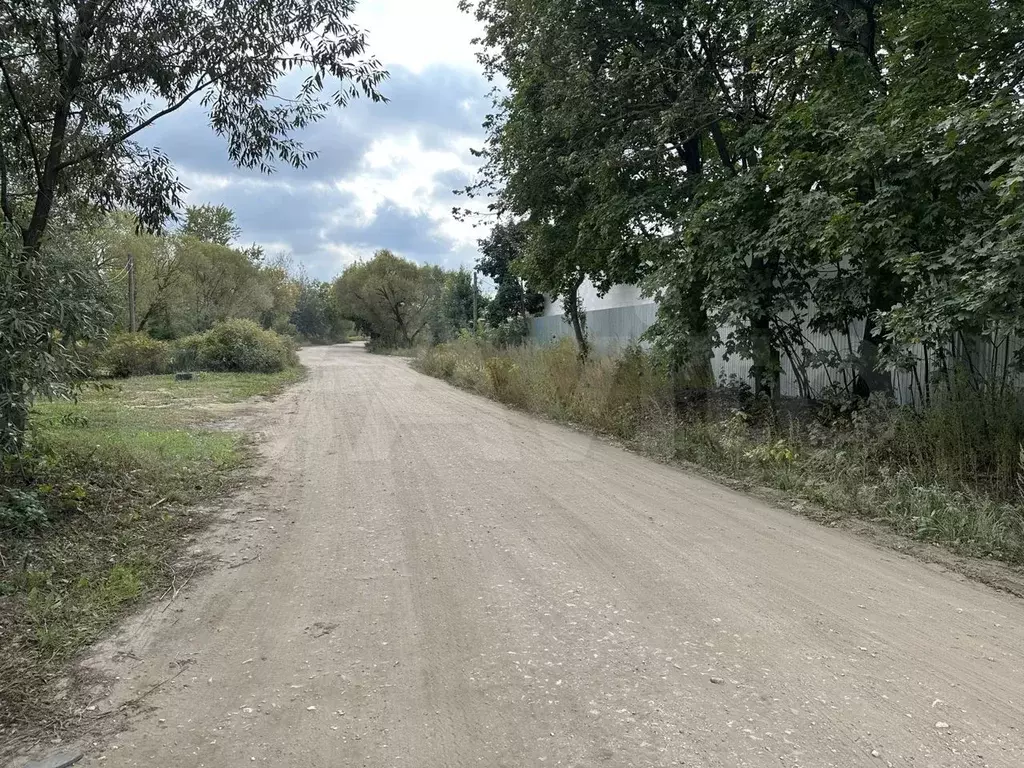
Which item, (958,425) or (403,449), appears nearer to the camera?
(958,425)

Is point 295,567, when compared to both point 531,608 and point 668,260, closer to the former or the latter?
point 531,608

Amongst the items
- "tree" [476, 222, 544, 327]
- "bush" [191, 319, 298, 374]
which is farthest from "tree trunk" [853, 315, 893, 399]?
"bush" [191, 319, 298, 374]

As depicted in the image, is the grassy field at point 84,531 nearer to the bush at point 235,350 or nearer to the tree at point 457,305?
the bush at point 235,350

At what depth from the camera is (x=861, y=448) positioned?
737 cm

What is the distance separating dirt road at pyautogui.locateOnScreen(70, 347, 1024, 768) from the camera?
9.16 feet

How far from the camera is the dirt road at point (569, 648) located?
279 centimetres

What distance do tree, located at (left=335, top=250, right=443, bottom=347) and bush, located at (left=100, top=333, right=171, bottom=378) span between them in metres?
26.1

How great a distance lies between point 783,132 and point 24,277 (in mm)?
7816

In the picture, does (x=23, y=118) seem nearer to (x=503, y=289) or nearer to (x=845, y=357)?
(x=845, y=357)

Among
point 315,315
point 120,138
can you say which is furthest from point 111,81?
point 315,315

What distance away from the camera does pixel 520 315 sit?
89.1ft

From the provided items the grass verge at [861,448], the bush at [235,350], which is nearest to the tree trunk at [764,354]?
the grass verge at [861,448]

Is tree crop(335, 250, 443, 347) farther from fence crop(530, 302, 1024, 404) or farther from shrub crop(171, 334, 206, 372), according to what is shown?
fence crop(530, 302, 1024, 404)

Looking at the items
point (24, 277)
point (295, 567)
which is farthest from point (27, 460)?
point (295, 567)
